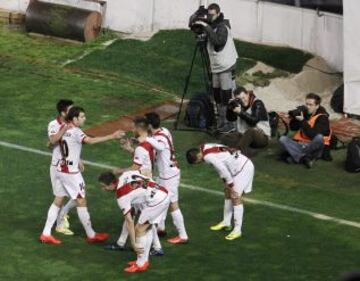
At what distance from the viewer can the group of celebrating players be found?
46.9 feet

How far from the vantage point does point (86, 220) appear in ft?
50.1

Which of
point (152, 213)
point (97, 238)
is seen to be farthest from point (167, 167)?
point (97, 238)

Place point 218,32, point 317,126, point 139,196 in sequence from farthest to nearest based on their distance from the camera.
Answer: point 218,32 → point 317,126 → point 139,196

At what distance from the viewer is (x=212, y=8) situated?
19688 mm

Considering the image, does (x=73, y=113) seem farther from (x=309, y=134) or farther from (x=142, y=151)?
(x=309, y=134)

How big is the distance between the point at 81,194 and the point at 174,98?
280 inches

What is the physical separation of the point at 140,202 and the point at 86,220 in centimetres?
122

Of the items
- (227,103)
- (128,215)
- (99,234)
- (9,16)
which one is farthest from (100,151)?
(9,16)

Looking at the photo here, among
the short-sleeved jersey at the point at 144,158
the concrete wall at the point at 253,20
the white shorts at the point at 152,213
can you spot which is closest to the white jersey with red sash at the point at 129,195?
the white shorts at the point at 152,213

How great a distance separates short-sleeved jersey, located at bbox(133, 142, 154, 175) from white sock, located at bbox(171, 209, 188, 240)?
2.53ft

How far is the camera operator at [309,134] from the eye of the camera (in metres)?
18.2

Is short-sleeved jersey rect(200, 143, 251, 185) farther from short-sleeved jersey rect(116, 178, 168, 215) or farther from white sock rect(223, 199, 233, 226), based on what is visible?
short-sleeved jersey rect(116, 178, 168, 215)

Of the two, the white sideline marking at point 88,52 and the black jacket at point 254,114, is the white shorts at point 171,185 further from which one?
the white sideline marking at point 88,52

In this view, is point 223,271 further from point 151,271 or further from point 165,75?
point 165,75
